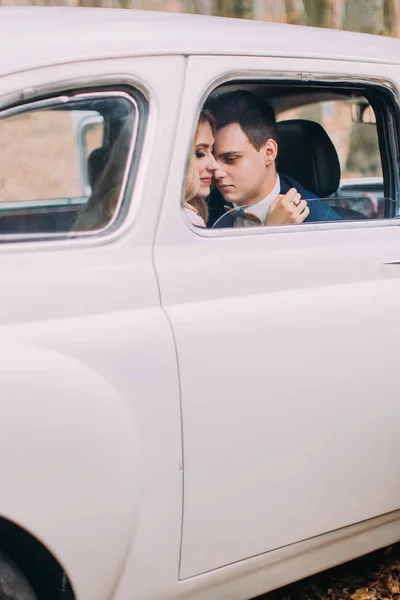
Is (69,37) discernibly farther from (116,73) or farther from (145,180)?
(145,180)

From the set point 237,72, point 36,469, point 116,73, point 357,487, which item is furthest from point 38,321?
point 357,487

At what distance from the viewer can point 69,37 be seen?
212cm

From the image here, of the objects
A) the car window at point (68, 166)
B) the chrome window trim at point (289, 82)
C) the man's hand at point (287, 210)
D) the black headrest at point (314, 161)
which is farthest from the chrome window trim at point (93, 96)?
the black headrest at point (314, 161)

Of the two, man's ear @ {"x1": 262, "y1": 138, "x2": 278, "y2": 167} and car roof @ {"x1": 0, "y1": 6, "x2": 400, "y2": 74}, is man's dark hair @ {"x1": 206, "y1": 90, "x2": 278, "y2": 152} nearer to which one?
man's ear @ {"x1": 262, "y1": 138, "x2": 278, "y2": 167}

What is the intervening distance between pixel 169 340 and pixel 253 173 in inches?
34.6

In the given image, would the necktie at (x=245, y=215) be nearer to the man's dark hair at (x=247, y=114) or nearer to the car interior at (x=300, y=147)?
the car interior at (x=300, y=147)

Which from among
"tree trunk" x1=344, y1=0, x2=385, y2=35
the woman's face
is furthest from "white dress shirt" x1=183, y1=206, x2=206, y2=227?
"tree trunk" x1=344, y1=0, x2=385, y2=35

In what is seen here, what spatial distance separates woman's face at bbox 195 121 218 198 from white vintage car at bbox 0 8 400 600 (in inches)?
7.0

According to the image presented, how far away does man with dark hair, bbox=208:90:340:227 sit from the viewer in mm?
2658

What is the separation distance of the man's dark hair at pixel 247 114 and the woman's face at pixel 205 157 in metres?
0.06

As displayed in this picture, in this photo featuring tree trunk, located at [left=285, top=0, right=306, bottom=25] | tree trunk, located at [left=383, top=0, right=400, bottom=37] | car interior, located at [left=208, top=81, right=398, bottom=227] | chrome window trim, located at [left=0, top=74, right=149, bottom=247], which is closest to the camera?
chrome window trim, located at [left=0, top=74, right=149, bottom=247]

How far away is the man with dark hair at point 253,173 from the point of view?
266 centimetres

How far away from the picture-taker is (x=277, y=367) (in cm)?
230

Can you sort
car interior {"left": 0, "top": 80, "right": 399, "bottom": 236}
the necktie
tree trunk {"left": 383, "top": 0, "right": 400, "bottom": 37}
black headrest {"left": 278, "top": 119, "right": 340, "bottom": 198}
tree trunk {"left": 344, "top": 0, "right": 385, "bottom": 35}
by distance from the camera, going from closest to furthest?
car interior {"left": 0, "top": 80, "right": 399, "bottom": 236} < the necktie < black headrest {"left": 278, "top": 119, "right": 340, "bottom": 198} < tree trunk {"left": 383, "top": 0, "right": 400, "bottom": 37} < tree trunk {"left": 344, "top": 0, "right": 385, "bottom": 35}
